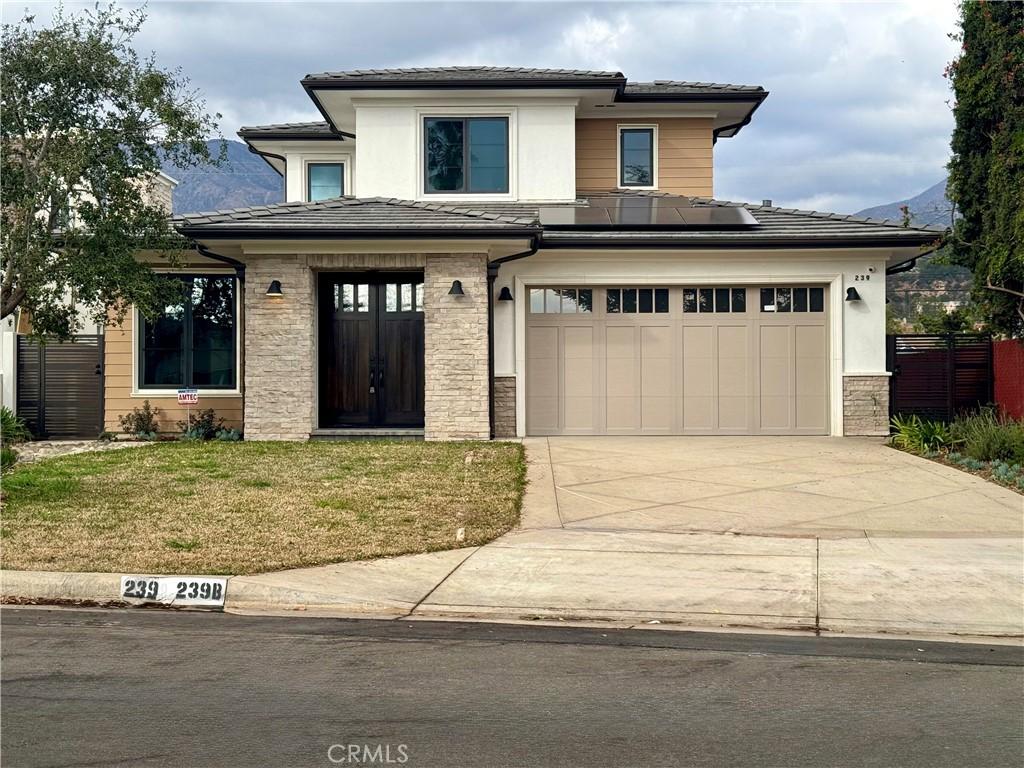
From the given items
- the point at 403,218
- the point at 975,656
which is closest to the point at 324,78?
the point at 403,218

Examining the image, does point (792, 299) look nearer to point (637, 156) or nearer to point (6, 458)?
point (637, 156)

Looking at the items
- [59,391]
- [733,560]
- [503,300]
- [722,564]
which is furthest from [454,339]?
[722,564]

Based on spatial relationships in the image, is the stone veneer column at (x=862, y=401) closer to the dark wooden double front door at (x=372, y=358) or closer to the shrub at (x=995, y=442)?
the shrub at (x=995, y=442)

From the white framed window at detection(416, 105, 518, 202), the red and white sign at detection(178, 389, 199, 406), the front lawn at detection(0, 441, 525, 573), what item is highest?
the white framed window at detection(416, 105, 518, 202)

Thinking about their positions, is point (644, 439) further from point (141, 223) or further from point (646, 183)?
point (141, 223)

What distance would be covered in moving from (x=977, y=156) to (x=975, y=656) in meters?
13.6

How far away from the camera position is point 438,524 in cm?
1052

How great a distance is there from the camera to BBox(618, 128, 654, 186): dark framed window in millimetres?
21766

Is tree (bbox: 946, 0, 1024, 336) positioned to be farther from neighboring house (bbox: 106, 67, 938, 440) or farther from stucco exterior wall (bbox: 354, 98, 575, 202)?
stucco exterior wall (bbox: 354, 98, 575, 202)

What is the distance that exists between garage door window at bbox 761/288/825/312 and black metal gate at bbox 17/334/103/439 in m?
12.4

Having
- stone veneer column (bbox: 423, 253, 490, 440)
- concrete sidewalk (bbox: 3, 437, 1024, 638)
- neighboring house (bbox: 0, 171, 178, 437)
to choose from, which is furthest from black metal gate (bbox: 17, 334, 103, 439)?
concrete sidewalk (bbox: 3, 437, 1024, 638)

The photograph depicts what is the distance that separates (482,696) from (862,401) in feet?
47.4

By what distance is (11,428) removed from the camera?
18.2 m

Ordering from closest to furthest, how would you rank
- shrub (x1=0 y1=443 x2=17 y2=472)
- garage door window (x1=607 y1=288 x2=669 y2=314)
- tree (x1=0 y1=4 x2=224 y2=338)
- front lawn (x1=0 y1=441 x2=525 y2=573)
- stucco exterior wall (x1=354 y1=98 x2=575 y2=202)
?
1. front lawn (x1=0 y1=441 x2=525 y2=573)
2. shrub (x1=0 y1=443 x2=17 y2=472)
3. tree (x1=0 y1=4 x2=224 y2=338)
4. garage door window (x1=607 y1=288 x2=669 y2=314)
5. stucco exterior wall (x1=354 y1=98 x2=575 y2=202)
